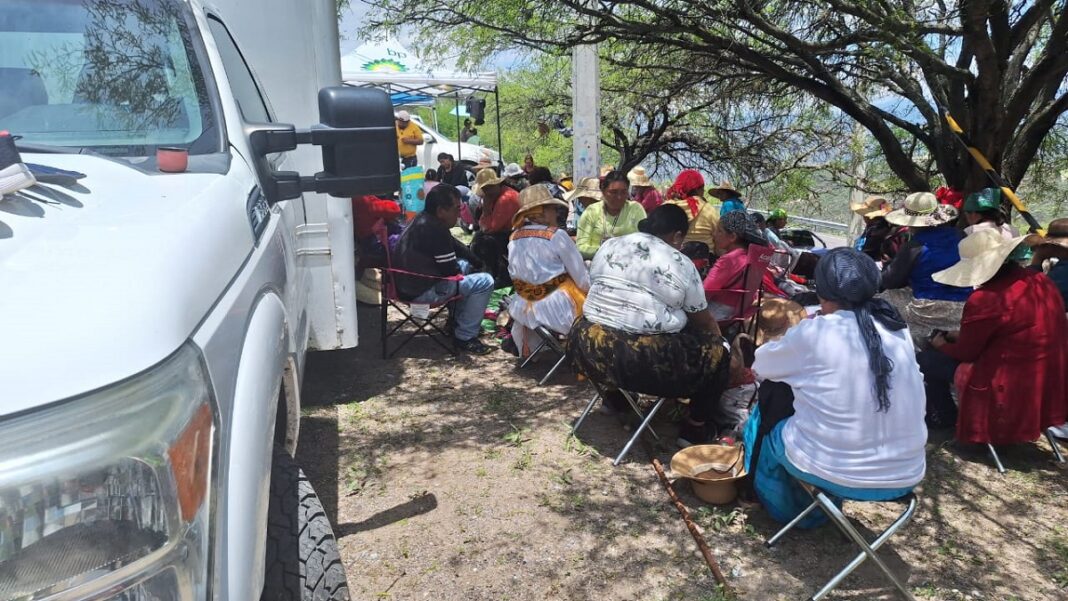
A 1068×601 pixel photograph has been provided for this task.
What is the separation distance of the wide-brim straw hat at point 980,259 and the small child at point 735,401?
1.12 m

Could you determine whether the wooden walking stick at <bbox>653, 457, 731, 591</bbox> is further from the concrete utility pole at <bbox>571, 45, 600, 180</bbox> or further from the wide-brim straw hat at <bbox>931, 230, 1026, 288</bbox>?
the concrete utility pole at <bbox>571, 45, 600, 180</bbox>

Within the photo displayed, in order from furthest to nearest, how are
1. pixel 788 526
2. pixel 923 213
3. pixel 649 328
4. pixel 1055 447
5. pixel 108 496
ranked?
pixel 923 213
pixel 1055 447
pixel 649 328
pixel 788 526
pixel 108 496

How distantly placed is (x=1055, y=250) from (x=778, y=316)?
1.79 metres

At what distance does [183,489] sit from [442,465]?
9.15ft

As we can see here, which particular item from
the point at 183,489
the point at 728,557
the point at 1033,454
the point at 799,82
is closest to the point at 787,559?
the point at 728,557

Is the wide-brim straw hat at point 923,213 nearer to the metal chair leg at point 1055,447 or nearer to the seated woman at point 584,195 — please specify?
the metal chair leg at point 1055,447

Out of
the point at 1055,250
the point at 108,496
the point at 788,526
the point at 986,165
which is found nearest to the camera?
the point at 108,496

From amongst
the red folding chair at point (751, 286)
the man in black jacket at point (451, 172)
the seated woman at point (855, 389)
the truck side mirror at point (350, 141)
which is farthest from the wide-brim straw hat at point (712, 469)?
the man in black jacket at point (451, 172)

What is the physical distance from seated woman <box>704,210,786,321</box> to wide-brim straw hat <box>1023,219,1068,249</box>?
68.1 inches

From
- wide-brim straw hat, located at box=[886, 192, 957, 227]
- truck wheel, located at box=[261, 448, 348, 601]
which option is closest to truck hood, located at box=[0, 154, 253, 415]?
truck wheel, located at box=[261, 448, 348, 601]

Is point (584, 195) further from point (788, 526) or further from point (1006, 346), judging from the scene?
A: point (788, 526)

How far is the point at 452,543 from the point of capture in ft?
10.0

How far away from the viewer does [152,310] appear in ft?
3.66

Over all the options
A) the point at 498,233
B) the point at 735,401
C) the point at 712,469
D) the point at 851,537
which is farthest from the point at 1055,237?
the point at 498,233
